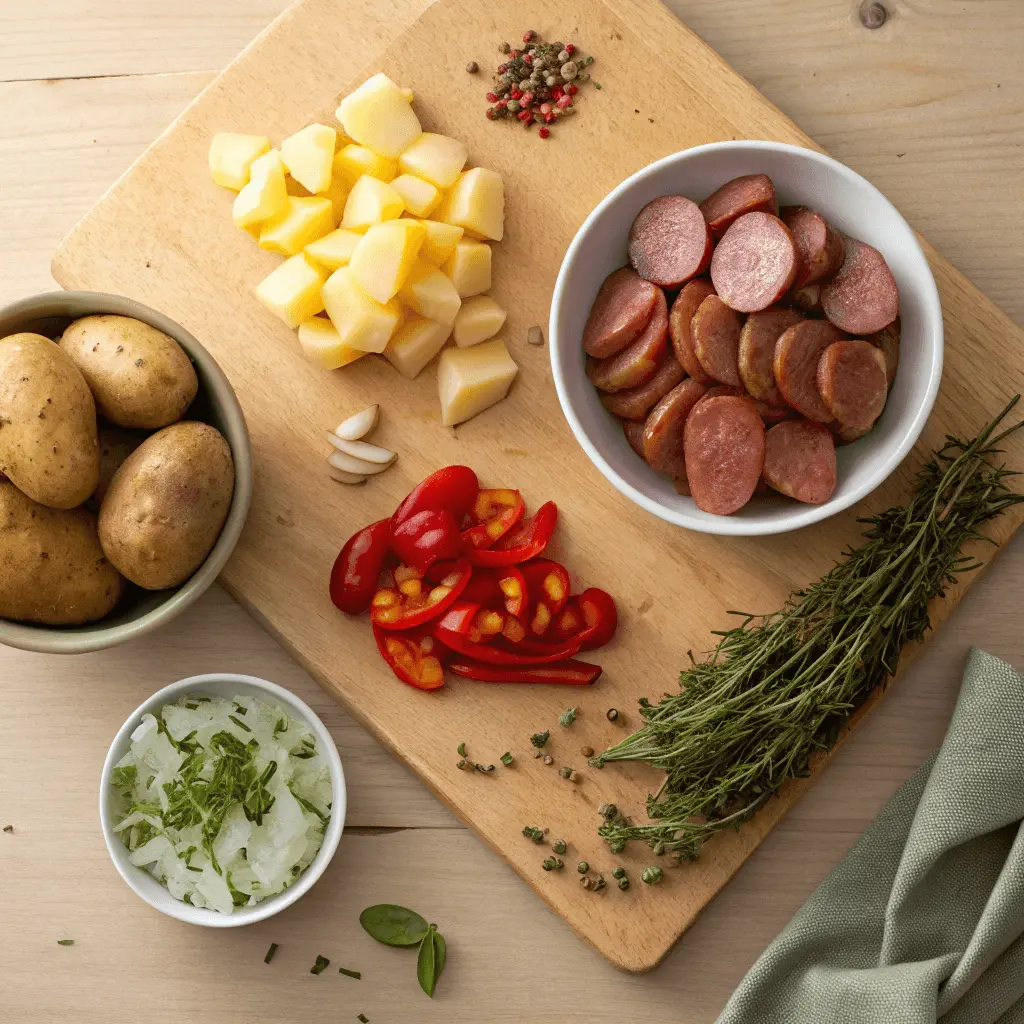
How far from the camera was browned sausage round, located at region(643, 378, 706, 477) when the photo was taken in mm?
1708

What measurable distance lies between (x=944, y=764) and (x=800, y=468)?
587mm

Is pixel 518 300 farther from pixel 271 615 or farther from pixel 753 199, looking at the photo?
pixel 271 615

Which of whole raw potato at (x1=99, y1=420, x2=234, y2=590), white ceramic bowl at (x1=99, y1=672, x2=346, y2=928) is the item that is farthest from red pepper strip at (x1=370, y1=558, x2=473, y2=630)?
whole raw potato at (x1=99, y1=420, x2=234, y2=590)

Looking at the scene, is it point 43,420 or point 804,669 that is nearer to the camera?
point 43,420

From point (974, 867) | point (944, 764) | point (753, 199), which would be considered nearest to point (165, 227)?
point (753, 199)

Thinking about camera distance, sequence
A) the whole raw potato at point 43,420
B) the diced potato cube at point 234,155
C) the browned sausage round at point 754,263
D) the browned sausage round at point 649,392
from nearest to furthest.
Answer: the whole raw potato at point 43,420, the browned sausage round at point 754,263, the browned sausage round at point 649,392, the diced potato cube at point 234,155

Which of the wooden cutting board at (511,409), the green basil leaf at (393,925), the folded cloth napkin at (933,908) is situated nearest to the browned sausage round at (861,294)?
the wooden cutting board at (511,409)

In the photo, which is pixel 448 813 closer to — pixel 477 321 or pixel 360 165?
pixel 477 321

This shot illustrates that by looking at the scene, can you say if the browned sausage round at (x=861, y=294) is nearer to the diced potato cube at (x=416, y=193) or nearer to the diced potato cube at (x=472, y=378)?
the diced potato cube at (x=472, y=378)

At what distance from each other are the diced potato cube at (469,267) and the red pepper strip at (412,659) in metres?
0.63

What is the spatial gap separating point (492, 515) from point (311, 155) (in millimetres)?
712

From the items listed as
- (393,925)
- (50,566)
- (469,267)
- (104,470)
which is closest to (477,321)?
(469,267)

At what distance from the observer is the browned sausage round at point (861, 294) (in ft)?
5.43

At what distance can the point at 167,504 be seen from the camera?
158cm
